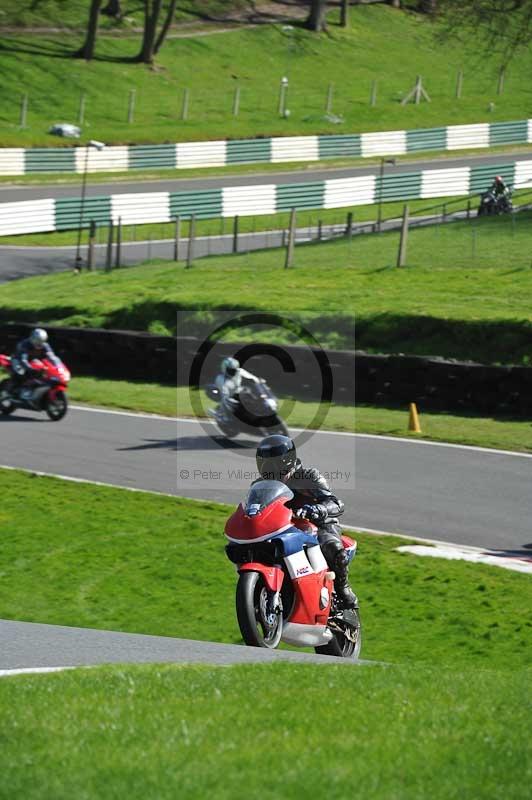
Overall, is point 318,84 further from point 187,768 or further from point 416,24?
point 187,768

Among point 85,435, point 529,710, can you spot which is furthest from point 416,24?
point 529,710

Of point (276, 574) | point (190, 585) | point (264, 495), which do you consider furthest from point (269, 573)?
point (190, 585)

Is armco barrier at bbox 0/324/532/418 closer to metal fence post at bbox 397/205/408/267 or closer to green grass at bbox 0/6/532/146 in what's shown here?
metal fence post at bbox 397/205/408/267

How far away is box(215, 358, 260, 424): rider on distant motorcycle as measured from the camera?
61.7 feet

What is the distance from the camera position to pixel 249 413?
739 inches

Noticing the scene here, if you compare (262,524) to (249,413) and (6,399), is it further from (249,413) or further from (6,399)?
(6,399)

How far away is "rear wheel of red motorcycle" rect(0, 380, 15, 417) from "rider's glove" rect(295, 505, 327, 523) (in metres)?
12.6

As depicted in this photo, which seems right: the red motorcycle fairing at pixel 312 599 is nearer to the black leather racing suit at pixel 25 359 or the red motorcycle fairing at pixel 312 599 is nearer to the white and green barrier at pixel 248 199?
the black leather racing suit at pixel 25 359

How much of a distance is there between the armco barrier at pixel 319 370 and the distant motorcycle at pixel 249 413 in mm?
3835

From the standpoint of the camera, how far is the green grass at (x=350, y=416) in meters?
20.0

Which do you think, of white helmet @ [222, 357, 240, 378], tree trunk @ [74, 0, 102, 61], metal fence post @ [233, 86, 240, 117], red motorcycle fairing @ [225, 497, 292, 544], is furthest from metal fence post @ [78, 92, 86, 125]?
red motorcycle fairing @ [225, 497, 292, 544]

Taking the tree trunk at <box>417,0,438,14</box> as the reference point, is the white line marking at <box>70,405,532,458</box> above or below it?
below

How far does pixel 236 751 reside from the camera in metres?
6.14

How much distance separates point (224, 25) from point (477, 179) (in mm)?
27237
